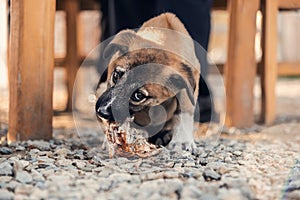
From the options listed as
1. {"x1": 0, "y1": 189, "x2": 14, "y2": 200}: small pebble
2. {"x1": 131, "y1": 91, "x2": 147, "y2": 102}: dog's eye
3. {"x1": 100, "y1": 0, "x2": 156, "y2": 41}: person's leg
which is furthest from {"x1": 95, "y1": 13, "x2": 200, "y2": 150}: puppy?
{"x1": 100, "y1": 0, "x2": 156, "y2": 41}: person's leg

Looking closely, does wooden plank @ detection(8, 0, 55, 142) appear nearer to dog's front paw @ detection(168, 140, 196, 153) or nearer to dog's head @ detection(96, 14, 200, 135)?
dog's head @ detection(96, 14, 200, 135)

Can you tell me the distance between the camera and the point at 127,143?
1.58 meters

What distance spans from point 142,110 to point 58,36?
530cm

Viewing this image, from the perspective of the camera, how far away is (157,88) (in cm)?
164

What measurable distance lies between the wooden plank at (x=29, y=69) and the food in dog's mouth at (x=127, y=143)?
0.39m

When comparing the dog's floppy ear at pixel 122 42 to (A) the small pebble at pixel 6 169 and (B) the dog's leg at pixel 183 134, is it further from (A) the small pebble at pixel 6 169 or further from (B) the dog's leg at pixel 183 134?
(A) the small pebble at pixel 6 169

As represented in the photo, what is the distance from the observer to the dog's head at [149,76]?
155cm

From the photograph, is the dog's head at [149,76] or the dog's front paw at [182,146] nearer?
the dog's head at [149,76]

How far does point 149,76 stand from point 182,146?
27 centimetres

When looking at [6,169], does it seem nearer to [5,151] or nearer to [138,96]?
[5,151]

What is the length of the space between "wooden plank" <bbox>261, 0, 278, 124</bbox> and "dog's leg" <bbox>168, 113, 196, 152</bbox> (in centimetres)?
114

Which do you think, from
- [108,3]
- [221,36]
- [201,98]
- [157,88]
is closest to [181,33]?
[157,88]

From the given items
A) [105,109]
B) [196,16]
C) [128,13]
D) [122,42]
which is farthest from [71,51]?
[105,109]

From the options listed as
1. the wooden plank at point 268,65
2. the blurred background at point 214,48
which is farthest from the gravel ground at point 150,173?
the blurred background at point 214,48
